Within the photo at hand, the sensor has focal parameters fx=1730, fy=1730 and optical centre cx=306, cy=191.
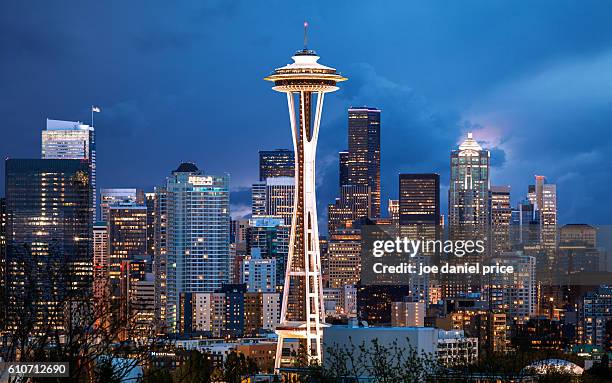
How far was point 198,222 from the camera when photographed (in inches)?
4409

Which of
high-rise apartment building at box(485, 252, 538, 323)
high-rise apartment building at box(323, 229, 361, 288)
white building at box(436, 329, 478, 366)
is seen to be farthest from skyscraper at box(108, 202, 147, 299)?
white building at box(436, 329, 478, 366)

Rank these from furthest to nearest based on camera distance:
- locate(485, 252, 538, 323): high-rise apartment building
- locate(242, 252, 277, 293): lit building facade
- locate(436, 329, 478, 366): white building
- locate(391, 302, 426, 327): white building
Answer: locate(242, 252, 277, 293): lit building facade
locate(391, 302, 426, 327): white building
locate(485, 252, 538, 323): high-rise apartment building
locate(436, 329, 478, 366): white building

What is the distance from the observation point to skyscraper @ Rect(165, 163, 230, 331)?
109812mm

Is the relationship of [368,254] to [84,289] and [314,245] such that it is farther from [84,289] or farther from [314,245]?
[84,289]

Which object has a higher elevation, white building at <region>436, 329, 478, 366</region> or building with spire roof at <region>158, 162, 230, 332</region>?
building with spire roof at <region>158, 162, 230, 332</region>

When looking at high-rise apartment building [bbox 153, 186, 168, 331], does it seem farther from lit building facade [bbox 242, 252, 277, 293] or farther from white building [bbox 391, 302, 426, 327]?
white building [bbox 391, 302, 426, 327]

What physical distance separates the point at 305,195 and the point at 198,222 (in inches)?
1923

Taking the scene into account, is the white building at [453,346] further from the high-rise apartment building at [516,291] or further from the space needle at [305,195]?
the high-rise apartment building at [516,291]

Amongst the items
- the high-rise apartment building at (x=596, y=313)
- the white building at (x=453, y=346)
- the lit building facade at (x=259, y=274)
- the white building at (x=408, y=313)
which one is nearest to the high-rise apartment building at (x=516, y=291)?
the high-rise apartment building at (x=596, y=313)

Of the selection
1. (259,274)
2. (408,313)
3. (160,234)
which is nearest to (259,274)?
(259,274)

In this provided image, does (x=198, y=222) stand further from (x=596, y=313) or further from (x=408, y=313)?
(x=596, y=313)

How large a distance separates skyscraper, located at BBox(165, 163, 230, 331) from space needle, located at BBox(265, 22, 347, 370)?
4133 centimetres

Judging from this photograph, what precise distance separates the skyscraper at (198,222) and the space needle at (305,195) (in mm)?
41333

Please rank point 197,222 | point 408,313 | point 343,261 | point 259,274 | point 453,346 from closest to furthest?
point 453,346, point 408,313, point 259,274, point 343,261, point 197,222
